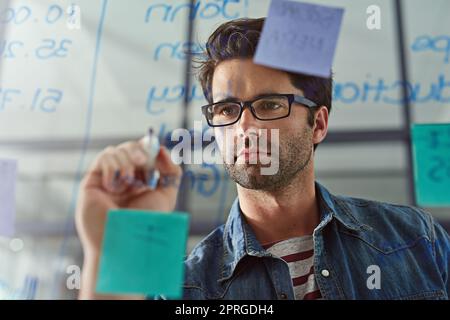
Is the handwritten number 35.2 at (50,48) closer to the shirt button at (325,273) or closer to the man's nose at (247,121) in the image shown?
the man's nose at (247,121)

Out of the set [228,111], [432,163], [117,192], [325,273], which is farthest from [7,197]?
[432,163]

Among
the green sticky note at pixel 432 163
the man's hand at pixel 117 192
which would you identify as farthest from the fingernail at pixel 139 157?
the green sticky note at pixel 432 163

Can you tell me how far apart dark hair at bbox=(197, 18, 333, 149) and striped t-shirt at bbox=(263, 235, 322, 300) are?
15cm

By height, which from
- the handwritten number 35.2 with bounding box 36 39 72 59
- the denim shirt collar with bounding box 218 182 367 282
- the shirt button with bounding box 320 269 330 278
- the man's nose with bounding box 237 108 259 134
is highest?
the handwritten number 35.2 with bounding box 36 39 72 59

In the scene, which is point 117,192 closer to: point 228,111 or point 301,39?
point 228,111

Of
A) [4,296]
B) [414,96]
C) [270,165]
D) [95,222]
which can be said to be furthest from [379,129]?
[4,296]

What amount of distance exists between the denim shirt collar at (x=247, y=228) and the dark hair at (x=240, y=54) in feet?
0.34

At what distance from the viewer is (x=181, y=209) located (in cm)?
57

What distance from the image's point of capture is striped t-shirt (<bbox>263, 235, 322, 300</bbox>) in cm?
54

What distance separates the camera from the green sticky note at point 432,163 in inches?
22.0

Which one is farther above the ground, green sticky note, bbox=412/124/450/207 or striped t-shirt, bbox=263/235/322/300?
green sticky note, bbox=412/124/450/207

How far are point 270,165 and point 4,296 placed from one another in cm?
38

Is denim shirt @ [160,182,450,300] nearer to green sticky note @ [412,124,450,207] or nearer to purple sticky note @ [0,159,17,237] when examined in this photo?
green sticky note @ [412,124,450,207]

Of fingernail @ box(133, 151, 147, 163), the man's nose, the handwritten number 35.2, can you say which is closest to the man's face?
the man's nose
